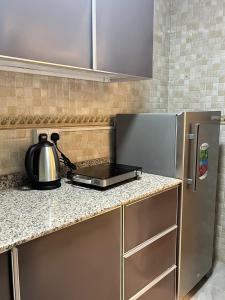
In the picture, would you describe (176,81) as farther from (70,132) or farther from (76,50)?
(76,50)

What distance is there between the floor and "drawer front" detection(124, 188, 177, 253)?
72 centimetres

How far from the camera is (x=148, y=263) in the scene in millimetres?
1478

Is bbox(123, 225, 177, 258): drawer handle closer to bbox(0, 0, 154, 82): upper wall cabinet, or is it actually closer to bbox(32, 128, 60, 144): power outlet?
bbox(32, 128, 60, 144): power outlet

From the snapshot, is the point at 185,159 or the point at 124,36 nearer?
the point at 124,36

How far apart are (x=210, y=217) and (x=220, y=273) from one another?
22.2 inches

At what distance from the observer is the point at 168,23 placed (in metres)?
2.43

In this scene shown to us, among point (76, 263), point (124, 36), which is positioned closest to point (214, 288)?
point (76, 263)

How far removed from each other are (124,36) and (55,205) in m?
0.96

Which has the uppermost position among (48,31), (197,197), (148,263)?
(48,31)

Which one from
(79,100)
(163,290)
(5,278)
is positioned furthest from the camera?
(79,100)

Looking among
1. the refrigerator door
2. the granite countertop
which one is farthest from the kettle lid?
the refrigerator door

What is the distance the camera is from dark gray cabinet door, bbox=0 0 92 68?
3.33 ft

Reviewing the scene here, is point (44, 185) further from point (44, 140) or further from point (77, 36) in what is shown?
point (77, 36)

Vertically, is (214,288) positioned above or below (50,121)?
below
